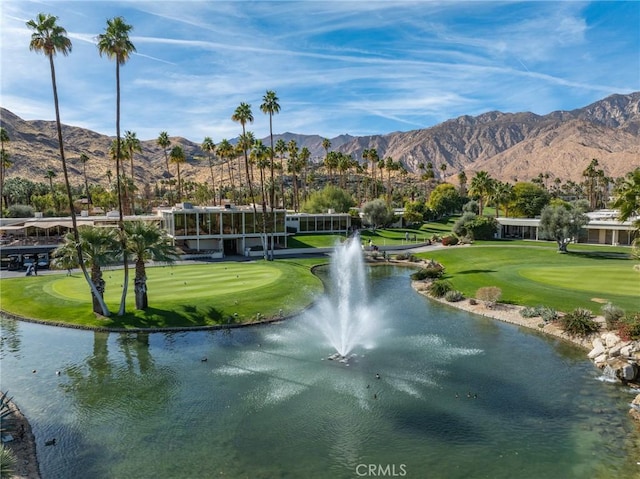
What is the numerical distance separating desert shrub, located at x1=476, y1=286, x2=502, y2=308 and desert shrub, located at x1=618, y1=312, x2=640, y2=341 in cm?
953

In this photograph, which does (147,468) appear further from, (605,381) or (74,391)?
(605,381)

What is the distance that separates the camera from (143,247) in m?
29.2

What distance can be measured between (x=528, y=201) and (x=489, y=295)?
2835 inches

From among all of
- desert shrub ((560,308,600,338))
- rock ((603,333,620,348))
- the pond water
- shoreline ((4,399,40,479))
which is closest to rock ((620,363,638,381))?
the pond water

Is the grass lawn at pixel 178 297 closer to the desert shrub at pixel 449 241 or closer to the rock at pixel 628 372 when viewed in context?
the rock at pixel 628 372

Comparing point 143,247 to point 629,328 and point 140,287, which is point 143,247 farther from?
point 629,328

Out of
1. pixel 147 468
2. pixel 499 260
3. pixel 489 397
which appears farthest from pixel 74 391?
pixel 499 260

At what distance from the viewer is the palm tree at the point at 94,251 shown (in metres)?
28.3

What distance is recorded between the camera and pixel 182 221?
56.4 m

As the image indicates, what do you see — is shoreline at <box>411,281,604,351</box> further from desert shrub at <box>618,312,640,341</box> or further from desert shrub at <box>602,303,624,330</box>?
desert shrub at <box>618,312,640,341</box>

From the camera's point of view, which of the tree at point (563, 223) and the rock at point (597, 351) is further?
the tree at point (563, 223)

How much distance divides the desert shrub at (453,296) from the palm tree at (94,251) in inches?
1011

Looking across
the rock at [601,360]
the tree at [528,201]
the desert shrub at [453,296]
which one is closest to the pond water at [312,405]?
the rock at [601,360]

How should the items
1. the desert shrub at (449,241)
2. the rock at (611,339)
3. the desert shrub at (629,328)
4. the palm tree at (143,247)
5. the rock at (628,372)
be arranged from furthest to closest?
the desert shrub at (449,241)
the palm tree at (143,247)
the rock at (611,339)
the desert shrub at (629,328)
the rock at (628,372)
